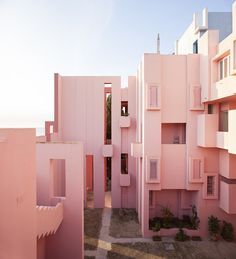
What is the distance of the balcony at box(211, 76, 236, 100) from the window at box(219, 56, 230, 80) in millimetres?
514

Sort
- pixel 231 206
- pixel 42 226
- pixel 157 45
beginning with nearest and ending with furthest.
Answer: pixel 42 226, pixel 231 206, pixel 157 45

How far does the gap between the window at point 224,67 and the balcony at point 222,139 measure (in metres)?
2.83

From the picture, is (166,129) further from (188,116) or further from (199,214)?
(199,214)

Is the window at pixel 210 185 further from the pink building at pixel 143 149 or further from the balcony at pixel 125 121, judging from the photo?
the balcony at pixel 125 121

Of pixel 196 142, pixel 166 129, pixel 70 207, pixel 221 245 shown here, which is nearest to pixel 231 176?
pixel 196 142

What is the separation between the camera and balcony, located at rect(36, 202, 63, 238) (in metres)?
7.59

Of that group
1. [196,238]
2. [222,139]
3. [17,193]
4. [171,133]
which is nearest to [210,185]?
[196,238]

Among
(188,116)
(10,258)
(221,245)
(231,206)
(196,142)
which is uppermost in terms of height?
(188,116)

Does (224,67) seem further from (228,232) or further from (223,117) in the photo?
(228,232)

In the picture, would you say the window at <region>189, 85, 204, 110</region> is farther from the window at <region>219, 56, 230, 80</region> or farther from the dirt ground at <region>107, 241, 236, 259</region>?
the dirt ground at <region>107, 241, 236, 259</region>

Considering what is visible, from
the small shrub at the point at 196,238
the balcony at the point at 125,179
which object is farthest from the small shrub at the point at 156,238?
the balcony at the point at 125,179

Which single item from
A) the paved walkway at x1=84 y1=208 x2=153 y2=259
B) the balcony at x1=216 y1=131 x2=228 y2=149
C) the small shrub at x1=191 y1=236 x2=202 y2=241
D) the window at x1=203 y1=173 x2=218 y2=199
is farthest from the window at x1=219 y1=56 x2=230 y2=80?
the paved walkway at x1=84 y1=208 x2=153 y2=259

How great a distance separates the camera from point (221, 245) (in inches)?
442

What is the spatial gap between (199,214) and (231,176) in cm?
290
